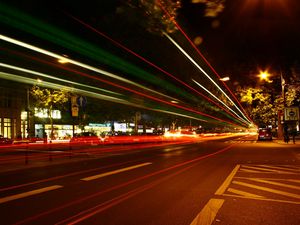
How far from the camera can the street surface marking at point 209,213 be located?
739 centimetres

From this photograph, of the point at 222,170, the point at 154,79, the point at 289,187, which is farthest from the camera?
the point at 154,79

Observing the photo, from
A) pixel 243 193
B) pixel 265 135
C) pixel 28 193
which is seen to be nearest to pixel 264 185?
pixel 243 193

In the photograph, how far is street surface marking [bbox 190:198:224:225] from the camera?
7.39 meters

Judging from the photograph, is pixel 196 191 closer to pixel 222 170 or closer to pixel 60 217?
pixel 60 217

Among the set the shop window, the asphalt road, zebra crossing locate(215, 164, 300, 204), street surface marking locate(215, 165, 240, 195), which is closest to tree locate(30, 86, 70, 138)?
the shop window

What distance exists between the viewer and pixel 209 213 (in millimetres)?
8109

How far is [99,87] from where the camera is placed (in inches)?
1693

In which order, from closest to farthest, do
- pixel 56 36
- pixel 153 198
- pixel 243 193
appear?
pixel 153 198 → pixel 243 193 → pixel 56 36

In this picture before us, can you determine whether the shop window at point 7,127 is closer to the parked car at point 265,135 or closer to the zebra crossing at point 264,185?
the parked car at point 265,135

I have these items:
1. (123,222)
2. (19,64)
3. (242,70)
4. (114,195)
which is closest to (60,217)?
(123,222)

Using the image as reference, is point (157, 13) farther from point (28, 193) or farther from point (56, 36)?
point (56, 36)

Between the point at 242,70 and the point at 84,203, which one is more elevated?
the point at 242,70

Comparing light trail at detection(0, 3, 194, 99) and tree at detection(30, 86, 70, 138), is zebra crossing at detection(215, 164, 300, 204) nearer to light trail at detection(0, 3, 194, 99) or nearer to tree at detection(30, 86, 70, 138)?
light trail at detection(0, 3, 194, 99)

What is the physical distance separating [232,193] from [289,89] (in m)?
28.3
